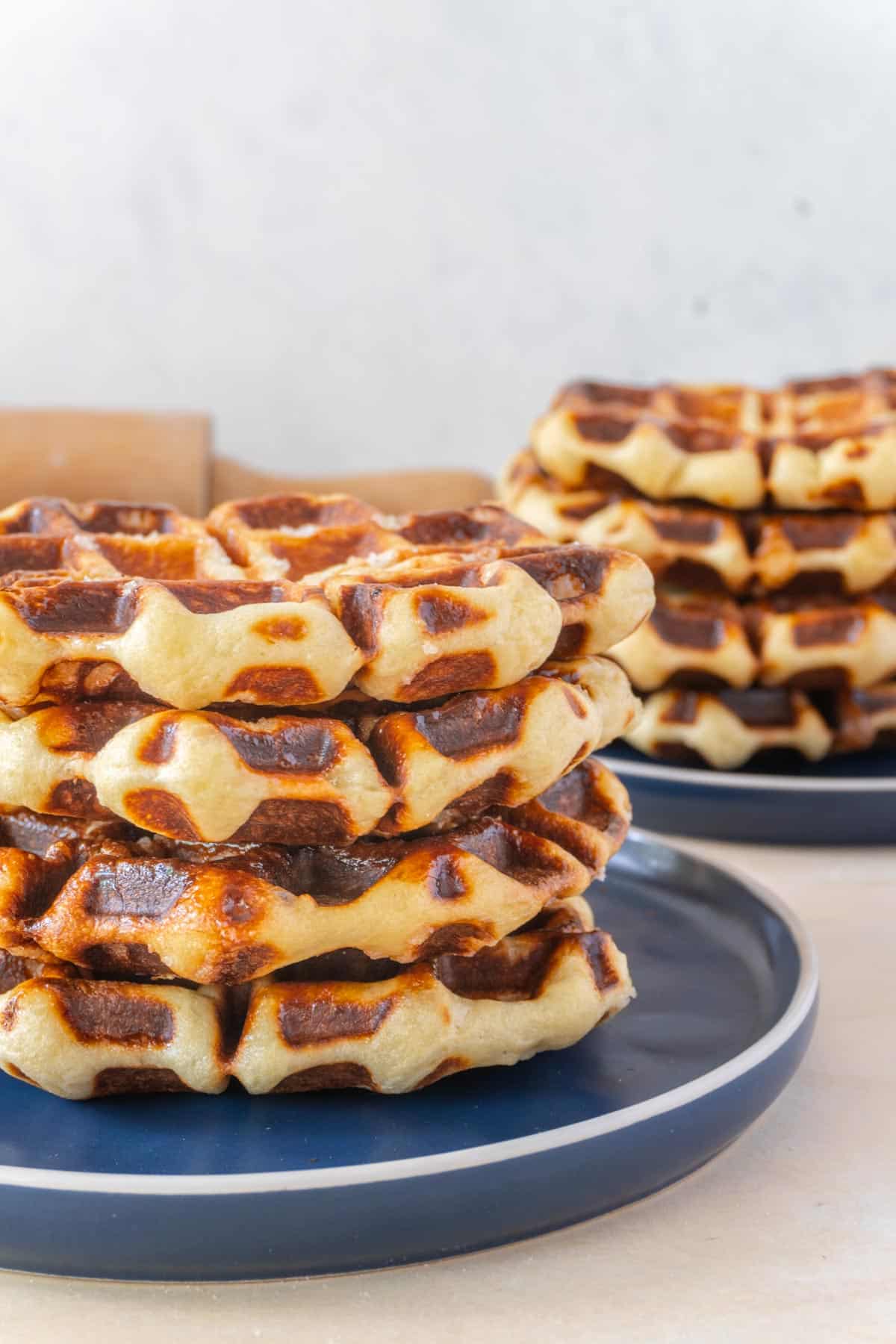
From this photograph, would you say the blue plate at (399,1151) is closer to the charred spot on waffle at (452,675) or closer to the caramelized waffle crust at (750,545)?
the charred spot on waffle at (452,675)

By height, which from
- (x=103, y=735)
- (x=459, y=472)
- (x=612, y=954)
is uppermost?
(x=103, y=735)

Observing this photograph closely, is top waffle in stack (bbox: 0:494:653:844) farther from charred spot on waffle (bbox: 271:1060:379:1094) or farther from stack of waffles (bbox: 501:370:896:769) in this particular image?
stack of waffles (bbox: 501:370:896:769)

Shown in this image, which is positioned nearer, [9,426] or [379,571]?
[379,571]

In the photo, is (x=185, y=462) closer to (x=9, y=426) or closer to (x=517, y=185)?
(x=9, y=426)

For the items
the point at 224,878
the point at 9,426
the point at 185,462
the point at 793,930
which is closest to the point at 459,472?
the point at 185,462

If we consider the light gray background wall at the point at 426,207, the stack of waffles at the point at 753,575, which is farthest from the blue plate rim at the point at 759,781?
the light gray background wall at the point at 426,207

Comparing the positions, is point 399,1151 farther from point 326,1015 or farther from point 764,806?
point 764,806

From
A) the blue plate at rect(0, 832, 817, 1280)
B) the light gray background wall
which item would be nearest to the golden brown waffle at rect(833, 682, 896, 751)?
the blue plate at rect(0, 832, 817, 1280)
